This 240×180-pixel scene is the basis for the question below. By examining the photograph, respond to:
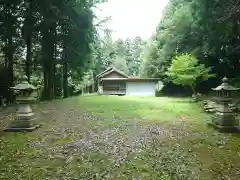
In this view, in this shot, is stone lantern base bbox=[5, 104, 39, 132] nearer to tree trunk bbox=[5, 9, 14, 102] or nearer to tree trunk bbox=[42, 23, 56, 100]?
tree trunk bbox=[5, 9, 14, 102]

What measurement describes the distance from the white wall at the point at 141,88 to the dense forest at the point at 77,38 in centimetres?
150

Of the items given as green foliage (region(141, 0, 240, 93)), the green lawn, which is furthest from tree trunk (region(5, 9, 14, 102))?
green foliage (region(141, 0, 240, 93))

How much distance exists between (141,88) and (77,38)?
46.0 feet

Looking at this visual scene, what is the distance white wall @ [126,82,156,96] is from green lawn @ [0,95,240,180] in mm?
23796

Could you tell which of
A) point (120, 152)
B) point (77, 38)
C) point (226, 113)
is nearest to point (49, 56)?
point (77, 38)

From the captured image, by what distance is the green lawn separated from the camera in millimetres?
6406

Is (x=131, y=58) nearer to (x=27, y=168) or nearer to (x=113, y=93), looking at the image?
(x=113, y=93)

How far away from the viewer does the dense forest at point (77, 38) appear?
64.8 feet

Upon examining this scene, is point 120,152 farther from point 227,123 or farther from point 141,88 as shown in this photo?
point 141,88

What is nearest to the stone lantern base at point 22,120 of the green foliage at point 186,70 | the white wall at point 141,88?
the green foliage at point 186,70

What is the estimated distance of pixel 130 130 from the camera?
35.9 feet

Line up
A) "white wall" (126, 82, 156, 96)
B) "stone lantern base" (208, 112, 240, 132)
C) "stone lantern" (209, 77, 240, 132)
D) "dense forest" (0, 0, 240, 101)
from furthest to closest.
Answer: "white wall" (126, 82, 156, 96) → "dense forest" (0, 0, 240, 101) → "stone lantern" (209, 77, 240, 132) → "stone lantern base" (208, 112, 240, 132)

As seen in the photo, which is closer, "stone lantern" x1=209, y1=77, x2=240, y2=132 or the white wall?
"stone lantern" x1=209, y1=77, x2=240, y2=132

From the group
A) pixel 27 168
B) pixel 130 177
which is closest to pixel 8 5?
pixel 27 168
